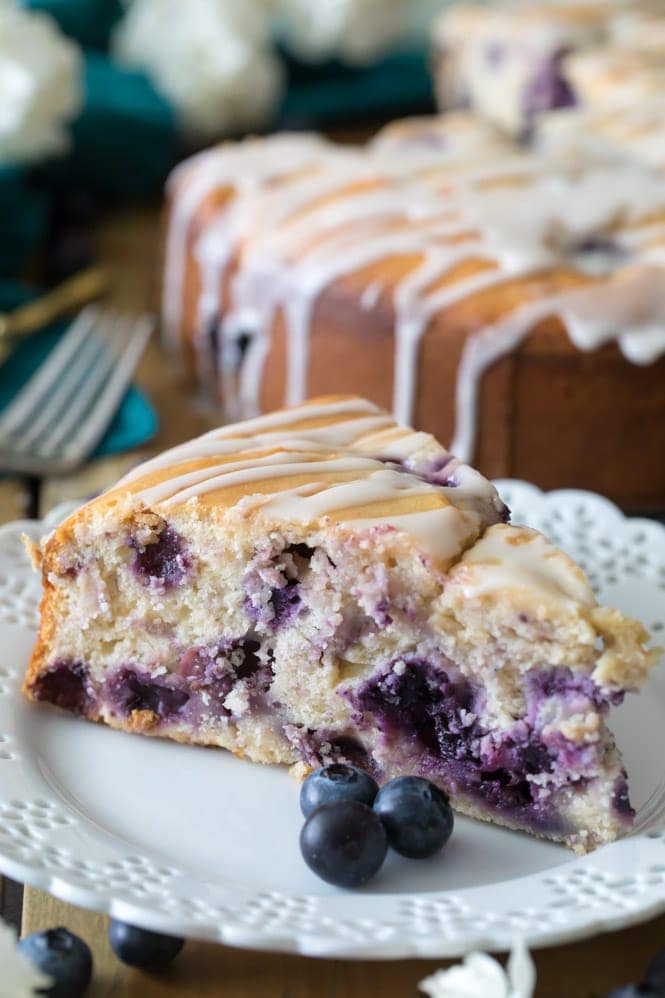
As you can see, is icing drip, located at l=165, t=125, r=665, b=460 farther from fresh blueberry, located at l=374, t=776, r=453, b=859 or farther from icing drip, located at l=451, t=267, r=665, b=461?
A: fresh blueberry, located at l=374, t=776, r=453, b=859

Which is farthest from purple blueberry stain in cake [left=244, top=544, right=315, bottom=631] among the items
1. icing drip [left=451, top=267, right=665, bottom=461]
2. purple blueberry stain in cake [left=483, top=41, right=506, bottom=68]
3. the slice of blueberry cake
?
purple blueberry stain in cake [left=483, top=41, right=506, bottom=68]

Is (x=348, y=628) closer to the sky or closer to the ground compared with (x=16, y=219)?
closer to the ground

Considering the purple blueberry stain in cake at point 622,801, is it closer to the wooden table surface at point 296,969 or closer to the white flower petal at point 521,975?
the wooden table surface at point 296,969

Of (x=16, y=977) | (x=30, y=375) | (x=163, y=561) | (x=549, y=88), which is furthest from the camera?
(x=549, y=88)

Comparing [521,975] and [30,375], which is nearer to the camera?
[521,975]

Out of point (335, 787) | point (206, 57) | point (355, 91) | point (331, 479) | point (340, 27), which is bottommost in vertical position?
point (335, 787)

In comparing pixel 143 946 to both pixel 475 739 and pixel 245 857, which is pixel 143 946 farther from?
pixel 475 739

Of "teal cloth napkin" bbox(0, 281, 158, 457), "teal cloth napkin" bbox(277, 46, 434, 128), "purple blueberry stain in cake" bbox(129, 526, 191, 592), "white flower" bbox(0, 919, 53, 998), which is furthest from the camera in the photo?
"teal cloth napkin" bbox(277, 46, 434, 128)

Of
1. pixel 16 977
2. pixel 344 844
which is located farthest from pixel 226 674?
pixel 16 977
